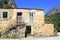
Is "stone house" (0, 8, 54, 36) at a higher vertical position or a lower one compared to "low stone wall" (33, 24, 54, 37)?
higher

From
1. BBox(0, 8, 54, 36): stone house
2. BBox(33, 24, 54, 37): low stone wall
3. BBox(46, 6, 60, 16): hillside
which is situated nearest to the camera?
BBox(0, 8, 54, 36): stone house

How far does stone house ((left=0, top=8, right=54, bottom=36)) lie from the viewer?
38.7 metres

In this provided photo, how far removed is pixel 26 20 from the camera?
39219 millimetres

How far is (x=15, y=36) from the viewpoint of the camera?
34250 millimetres

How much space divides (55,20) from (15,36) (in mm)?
25330

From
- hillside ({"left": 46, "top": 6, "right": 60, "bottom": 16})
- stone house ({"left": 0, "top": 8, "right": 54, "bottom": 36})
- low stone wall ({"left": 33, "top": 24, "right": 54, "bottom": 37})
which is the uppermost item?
hillside ({"left": 46, "top": 6, "right": 60, "bottom": 16})

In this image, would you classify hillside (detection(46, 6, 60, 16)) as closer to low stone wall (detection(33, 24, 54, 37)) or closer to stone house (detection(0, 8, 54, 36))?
low stone wall (detection(33, 24, 54, 37))

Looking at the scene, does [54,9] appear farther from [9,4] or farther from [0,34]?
[0,34]

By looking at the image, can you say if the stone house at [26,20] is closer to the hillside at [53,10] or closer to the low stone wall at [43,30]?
the low stone wall at [43,30]

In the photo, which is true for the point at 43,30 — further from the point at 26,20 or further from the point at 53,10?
the point at 53,10

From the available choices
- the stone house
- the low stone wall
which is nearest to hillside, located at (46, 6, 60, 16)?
the low stone wall

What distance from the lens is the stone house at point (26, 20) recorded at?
38.7m

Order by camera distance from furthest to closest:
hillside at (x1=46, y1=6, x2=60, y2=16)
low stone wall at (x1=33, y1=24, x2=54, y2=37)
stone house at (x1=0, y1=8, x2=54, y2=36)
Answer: hillside at (x1=46, y1=6, x2=60, y2=16) < low stone wall at (x1=33, y1=24, x2=54, y2=37) < stone house at (x1=0, y1=8, x2=54, y2=36)

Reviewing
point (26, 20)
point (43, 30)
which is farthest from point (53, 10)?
point (26, 20)
